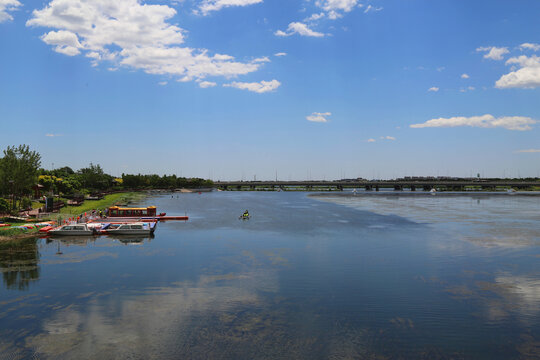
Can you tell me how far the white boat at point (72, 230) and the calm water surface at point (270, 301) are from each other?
7.74 metres

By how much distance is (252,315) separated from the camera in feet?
98.6

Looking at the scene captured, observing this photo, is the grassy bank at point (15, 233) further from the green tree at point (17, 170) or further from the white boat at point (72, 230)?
the green tree at point (17, 170)

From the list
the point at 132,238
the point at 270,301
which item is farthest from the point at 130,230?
the point at 270,301

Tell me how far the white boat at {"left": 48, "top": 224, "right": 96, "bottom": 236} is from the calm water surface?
774 centimetres

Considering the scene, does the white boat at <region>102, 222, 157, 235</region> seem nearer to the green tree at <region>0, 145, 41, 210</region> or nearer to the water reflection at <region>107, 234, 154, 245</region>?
the water reflection at <region>107, 234, 154, 245</region>

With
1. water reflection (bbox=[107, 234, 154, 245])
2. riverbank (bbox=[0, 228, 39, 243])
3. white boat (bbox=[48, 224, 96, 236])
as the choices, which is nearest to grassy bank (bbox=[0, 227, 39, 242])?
riverbank (bbox=[0, 228, 39, 243])

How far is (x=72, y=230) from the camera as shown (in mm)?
71000

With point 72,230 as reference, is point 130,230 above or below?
below

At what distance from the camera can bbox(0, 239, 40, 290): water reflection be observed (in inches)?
1547

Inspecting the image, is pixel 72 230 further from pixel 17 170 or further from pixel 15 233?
pixel 17 170

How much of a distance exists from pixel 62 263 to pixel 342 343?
134 feet

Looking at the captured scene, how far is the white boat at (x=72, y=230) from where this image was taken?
69562 millimetres

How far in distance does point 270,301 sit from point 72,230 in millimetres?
54231

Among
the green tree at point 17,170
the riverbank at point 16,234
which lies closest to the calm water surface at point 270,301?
the riverbank at point 16,234
